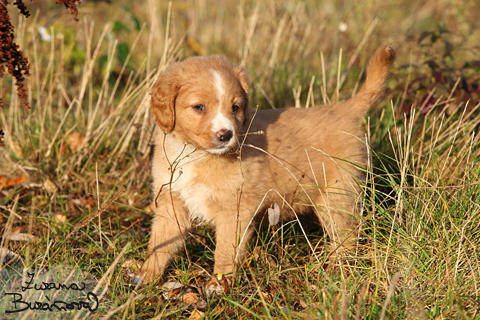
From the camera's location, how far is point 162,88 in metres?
2.82

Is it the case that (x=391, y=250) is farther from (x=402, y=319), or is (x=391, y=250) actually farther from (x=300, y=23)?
(x=300, y=23)

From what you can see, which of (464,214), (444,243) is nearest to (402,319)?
(444,243)

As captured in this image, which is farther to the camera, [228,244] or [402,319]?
[228,244]

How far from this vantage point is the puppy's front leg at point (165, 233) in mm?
3004

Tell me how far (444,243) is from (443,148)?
157 centimetres

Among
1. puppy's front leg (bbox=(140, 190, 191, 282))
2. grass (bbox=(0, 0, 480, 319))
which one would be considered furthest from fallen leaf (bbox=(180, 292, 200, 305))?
puppy's front leg (bbox=(140, 190, 191, 282))

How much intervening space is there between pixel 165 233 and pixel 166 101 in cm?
97

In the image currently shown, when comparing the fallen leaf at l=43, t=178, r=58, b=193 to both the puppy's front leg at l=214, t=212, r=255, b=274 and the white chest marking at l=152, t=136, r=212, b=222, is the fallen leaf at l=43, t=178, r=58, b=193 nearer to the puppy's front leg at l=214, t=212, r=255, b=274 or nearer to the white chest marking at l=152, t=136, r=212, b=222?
the white chest marking at l=152, t=136, r=212, b=222

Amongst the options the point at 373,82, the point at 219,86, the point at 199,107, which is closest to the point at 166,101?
the point at 199,107

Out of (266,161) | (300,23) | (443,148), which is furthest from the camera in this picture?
(300,23)

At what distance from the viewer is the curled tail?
322 centimetres

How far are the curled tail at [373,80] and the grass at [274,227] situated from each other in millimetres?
227

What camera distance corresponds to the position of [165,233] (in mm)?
3104

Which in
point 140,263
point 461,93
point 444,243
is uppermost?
point 461,93
